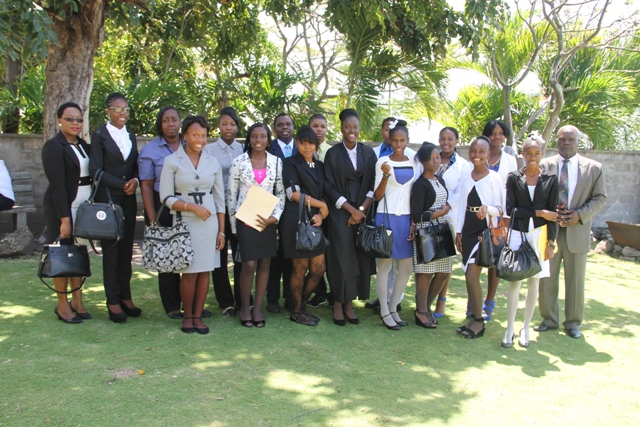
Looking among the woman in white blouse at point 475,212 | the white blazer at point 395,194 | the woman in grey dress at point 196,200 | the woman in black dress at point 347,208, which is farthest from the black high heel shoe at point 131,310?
the woman in white blouse at point 475,212

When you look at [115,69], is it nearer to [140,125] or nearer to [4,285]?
[140,125]

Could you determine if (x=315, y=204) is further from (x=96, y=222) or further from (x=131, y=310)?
(x=131, y=310)

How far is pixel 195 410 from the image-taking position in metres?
3.51

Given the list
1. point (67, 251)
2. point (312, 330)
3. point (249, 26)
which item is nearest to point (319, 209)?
point (312, 330)

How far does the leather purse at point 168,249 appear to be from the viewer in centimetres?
470

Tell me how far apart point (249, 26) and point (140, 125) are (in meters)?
2.54

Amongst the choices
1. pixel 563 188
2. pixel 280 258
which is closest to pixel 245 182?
pixel 280 258

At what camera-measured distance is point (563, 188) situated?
17.7 ft

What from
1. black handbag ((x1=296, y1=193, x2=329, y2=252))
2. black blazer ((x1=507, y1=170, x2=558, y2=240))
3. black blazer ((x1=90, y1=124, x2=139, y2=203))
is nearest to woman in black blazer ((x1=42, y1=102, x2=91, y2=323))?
black blazer ((x1=90, y1=124, x2=139, y2=203))

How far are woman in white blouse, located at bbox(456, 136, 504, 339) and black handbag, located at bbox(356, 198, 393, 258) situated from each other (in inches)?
27.5

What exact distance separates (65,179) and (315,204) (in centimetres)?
213

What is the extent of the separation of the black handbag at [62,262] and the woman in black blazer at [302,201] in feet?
5.64

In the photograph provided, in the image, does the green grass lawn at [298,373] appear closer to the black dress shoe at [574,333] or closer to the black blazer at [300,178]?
the black dress shoe at [574,333]

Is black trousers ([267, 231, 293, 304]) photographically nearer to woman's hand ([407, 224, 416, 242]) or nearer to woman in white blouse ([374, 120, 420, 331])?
woman in white blouse ([374, 120, 420, 331])
